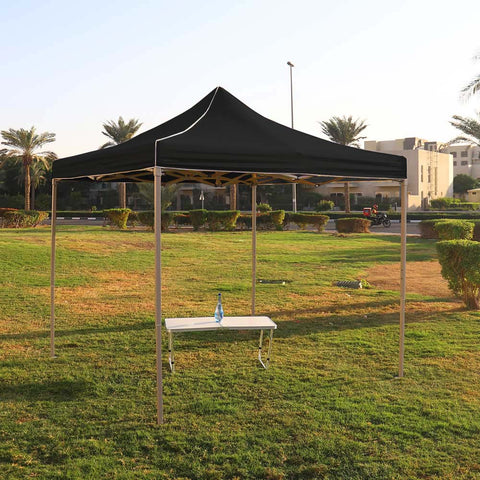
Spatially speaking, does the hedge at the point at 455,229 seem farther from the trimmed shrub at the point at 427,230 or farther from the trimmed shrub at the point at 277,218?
the trimmed shrub at the point at 277,218

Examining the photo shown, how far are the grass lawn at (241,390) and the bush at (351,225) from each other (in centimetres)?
1857

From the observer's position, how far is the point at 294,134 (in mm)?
6117

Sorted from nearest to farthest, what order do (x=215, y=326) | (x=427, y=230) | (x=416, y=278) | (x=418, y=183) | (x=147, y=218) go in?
(x=215, y=326)
(x=416, y=278)
(x=427, y=230)
(x=147, y=218)
(x=418, y=183)

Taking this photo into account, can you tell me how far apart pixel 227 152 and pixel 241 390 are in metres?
2.36

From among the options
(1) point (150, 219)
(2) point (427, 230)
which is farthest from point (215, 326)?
(2) point (427, 230)

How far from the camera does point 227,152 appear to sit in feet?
17.7

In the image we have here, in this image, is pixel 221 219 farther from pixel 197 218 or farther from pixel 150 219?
pixel 150 219

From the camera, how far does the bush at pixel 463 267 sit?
31.9 ft

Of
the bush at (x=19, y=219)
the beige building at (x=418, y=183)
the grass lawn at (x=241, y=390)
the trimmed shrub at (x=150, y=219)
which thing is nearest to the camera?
the grass lawn at (x=241, y=390)

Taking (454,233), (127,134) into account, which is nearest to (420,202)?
(127,134)

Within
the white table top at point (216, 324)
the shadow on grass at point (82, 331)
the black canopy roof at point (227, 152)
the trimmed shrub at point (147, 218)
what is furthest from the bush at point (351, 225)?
the black canopy roof at point (227, 152)

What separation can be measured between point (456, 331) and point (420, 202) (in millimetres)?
65574

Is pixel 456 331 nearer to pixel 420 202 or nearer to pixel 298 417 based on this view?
pixel 298 417

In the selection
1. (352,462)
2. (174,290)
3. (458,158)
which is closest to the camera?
(352,462)
